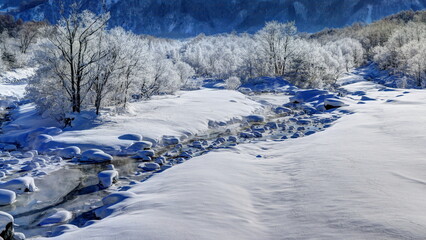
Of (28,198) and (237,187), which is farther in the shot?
(28,198)

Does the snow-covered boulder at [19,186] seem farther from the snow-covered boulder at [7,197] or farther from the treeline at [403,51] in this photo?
the treeline at [403,51]

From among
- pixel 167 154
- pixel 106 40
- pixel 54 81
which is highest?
pixel 106 40

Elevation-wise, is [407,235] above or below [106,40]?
below

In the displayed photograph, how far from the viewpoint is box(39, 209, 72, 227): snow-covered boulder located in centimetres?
789

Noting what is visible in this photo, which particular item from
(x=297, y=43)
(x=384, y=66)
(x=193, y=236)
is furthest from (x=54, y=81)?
(x=384, y=66)

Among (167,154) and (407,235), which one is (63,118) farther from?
(407,235)

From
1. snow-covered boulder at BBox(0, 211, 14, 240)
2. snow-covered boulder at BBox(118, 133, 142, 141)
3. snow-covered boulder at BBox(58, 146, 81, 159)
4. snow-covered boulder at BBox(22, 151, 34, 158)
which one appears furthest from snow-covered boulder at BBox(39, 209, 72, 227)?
snow-covered boulder at BBox(118, 133, 142, 141)

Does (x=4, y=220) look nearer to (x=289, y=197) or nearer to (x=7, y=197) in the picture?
(x=7, y=197)

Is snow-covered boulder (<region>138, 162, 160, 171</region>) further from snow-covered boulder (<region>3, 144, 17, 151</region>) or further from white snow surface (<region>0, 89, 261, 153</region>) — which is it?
snow-covered boulder (<region>3, 144, 17, 151</region>)

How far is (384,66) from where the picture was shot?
6700 centimetres

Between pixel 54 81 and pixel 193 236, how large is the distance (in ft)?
65.2

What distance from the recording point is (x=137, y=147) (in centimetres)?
1546

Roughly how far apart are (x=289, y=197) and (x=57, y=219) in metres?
5.55

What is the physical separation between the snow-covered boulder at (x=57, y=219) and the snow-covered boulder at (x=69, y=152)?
20.6 ft
